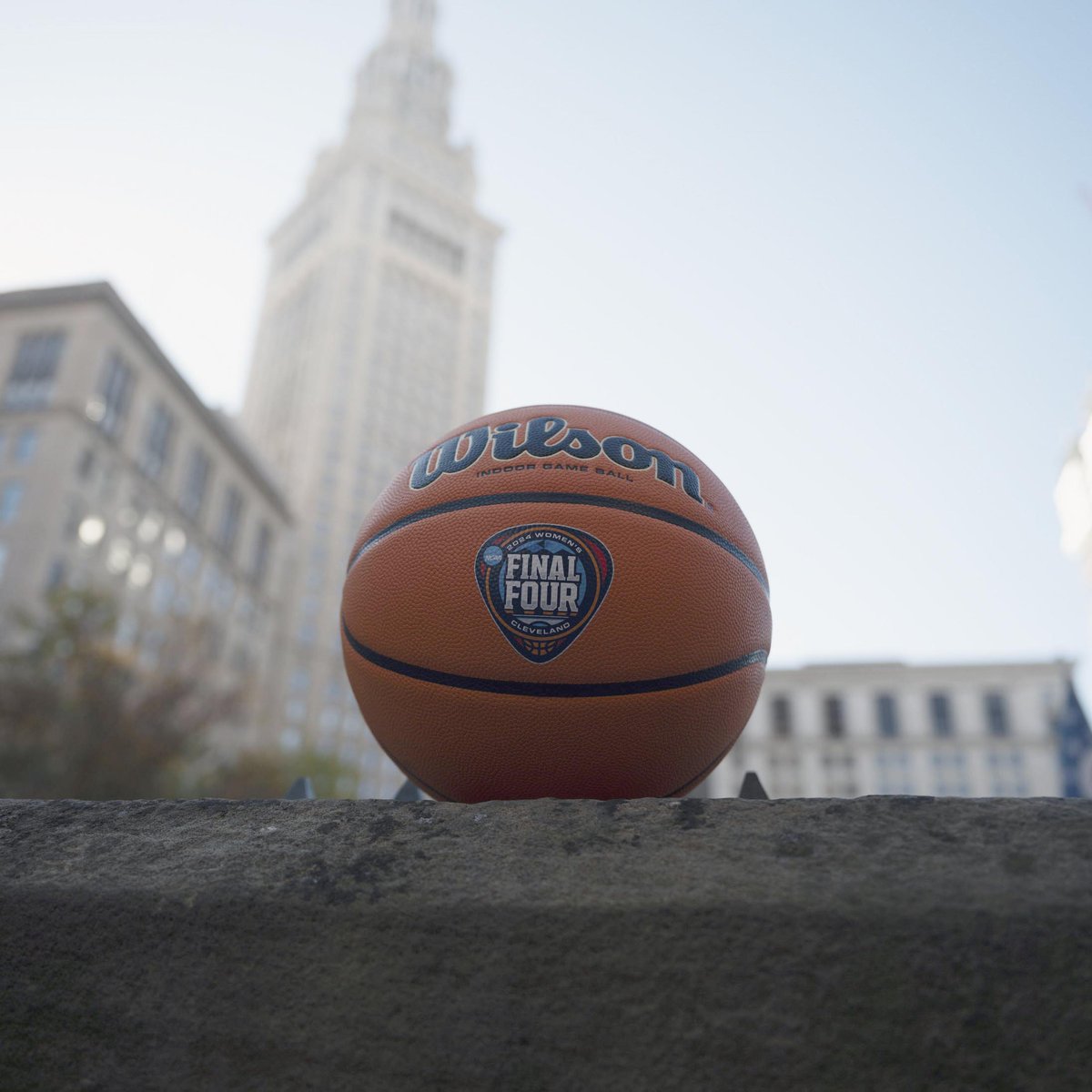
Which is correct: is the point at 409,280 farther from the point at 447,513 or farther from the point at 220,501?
the point at 447,513

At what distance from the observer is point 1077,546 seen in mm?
55938

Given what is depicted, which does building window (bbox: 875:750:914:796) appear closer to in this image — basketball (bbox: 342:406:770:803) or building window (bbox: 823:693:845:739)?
building window (bbox: 823:693:845:739)

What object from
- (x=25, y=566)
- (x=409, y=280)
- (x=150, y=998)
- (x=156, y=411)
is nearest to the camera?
(x=150, y=998)

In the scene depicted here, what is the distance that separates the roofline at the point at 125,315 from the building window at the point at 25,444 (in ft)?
19.5

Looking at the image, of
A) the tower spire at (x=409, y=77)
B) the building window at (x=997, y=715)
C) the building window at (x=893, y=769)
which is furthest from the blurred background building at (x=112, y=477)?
the tower spire at (x=409, y=77)

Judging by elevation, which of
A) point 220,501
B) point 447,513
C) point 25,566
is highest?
point 220,501

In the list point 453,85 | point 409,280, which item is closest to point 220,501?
point 409,280

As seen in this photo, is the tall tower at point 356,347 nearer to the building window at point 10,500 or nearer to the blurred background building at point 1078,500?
the building window at point 10,500

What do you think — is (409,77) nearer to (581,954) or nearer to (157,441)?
(157,441)

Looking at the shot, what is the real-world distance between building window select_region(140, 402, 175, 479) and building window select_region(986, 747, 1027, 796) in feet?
144

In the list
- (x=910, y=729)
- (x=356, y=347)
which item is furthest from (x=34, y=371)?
(x=910, y=729)

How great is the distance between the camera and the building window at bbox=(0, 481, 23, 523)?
34844mm

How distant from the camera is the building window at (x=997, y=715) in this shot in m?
49.5

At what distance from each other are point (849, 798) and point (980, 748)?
53.3 metres
